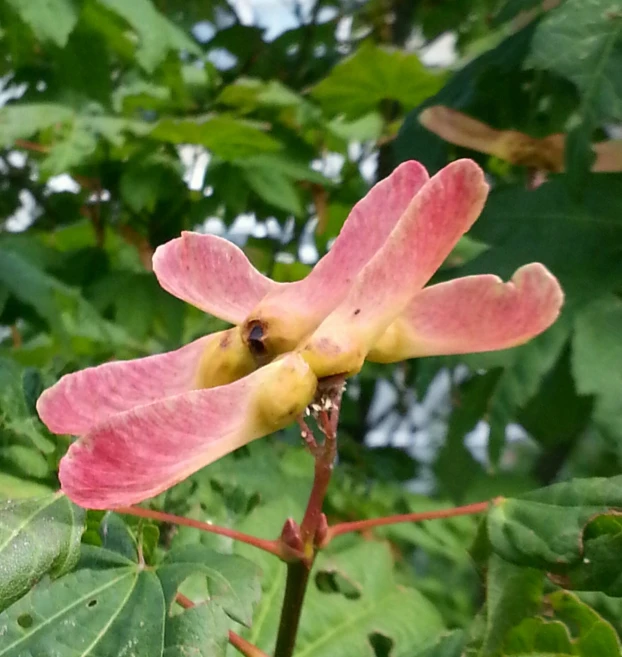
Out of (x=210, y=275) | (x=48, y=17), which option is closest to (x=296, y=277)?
(x=48, y=17)

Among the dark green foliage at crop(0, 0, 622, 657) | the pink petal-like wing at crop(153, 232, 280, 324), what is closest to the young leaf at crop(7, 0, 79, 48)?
the dark green foliage at crop(0, 0, 622, 657)

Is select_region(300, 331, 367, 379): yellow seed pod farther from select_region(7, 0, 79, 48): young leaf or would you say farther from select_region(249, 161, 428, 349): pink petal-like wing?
select_region(7, 0, 79, 48): young leaf

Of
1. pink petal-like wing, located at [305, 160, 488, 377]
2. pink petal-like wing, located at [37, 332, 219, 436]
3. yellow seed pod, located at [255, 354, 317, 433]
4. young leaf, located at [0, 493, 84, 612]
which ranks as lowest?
young leaf, located at [0, 493, 84, 612]

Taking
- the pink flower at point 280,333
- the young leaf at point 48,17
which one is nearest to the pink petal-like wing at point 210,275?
the pink flower at point 280,333

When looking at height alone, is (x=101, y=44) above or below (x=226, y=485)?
above

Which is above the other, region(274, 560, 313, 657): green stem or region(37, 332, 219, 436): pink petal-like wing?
region(37, 332, 219, 436): pink petal-like wing

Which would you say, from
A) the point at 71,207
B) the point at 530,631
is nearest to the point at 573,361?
the point at 530,631

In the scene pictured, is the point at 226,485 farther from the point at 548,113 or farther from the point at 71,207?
the point at 71,207
